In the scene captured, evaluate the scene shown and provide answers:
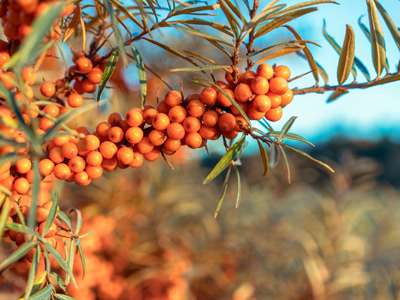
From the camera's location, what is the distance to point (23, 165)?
11.4 inches

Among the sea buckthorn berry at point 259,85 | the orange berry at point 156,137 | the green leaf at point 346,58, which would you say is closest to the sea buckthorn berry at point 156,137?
the orange berry at point 156,137

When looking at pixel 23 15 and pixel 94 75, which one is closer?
pixel 23 15

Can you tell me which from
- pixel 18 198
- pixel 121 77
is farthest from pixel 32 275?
pixel 121 77

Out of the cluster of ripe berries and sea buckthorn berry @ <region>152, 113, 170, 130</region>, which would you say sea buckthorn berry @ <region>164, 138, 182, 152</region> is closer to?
sea buckthorn berry @ <region>152, 113, 170, 130</region>

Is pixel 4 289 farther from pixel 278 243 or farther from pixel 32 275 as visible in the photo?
pixel 278 243

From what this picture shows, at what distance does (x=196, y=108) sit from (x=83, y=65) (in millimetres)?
149

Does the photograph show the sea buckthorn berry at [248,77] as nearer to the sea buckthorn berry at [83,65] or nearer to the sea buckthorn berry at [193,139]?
the sea buckthorn berry at [193,139]

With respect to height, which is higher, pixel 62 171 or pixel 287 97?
pixel 287 97

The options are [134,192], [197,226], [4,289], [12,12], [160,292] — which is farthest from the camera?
[197,226]

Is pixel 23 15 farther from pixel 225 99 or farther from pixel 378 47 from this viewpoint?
pixel 378 47

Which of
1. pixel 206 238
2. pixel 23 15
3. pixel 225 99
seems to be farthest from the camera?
pixel 206 238

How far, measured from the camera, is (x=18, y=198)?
0.30 metres

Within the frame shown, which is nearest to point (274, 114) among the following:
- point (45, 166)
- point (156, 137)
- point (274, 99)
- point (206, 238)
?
point (274, 99)

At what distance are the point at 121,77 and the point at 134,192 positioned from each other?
19.1 inches
